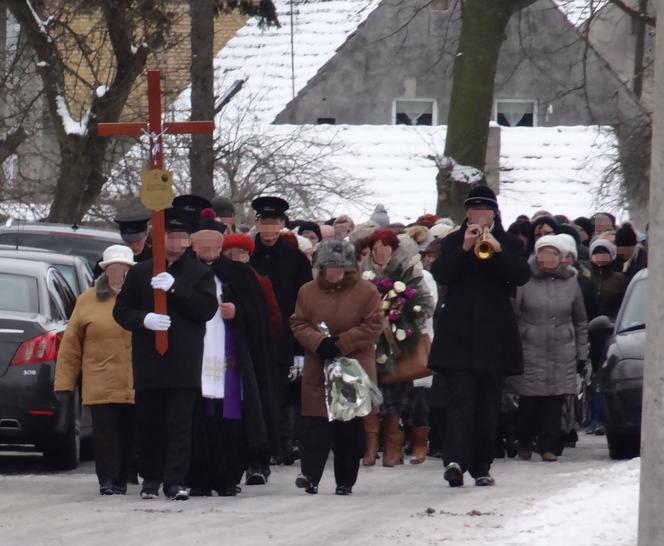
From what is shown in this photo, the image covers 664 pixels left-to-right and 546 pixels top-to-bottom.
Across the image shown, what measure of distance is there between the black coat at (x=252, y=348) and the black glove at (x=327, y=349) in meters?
0.45

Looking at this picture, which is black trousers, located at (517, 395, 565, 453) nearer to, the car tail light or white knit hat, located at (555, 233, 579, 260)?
white knit hat, located at (555, 233, 579, 260)

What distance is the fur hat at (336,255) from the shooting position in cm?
1252

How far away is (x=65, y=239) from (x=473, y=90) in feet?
18.0

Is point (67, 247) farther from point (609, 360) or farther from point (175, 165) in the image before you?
point (175, 165)

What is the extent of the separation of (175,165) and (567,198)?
8.48m

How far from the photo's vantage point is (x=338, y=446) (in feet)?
41.3

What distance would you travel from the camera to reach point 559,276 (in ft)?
48.5

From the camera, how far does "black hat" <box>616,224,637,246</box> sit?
1820 cm

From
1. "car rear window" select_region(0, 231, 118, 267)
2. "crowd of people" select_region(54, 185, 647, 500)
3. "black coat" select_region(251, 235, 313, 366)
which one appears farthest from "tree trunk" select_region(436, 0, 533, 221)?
"crowd of people" select_region(54, 185, 647, 500)

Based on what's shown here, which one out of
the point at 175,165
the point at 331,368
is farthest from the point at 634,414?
the point at 175,165

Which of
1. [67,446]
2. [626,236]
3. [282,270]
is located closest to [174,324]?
[282,270]

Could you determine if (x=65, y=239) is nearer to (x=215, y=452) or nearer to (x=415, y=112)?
(x=215, y=452)

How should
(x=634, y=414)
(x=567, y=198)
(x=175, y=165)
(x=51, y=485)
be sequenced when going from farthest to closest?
(x=567, y=198)
(x=175, y=165)
(x=634, y=414)
(x=51, y=485)

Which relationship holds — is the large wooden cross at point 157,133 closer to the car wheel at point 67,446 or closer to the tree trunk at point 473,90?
the car wheel at point 67,446
